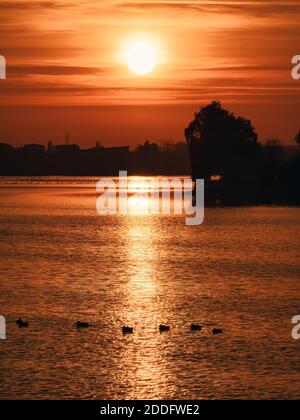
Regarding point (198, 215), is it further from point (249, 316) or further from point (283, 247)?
point (249, 316)

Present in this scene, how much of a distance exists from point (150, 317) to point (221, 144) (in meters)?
135

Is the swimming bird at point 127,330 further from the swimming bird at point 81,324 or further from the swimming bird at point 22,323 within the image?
the swimming bird at point 22,323

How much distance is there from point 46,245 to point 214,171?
94389 millimetres

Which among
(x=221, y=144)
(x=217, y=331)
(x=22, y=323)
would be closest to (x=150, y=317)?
(x=217, y=331)

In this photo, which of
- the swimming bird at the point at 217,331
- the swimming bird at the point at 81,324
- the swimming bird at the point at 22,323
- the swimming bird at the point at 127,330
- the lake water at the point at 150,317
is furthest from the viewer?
the swimming bird at the point at 81,324

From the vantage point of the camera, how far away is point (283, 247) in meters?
98.0

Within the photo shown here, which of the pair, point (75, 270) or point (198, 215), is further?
point (198, 215)

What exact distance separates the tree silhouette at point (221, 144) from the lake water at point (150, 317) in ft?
264

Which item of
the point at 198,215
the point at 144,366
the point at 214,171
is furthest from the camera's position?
the point at 214,171

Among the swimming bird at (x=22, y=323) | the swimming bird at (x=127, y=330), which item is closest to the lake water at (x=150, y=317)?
the swimming bird at (x=22, y=323)

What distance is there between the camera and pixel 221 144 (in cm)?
18588

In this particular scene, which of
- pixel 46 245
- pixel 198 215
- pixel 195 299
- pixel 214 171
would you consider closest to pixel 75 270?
pixel 195 299

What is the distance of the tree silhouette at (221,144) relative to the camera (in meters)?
186

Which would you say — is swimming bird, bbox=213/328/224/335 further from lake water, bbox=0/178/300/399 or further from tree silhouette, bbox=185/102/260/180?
tree silhouette, bbox=185/102/260/180
